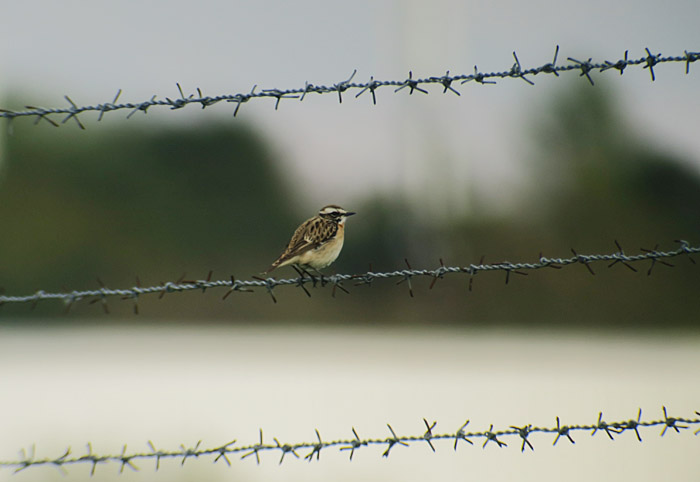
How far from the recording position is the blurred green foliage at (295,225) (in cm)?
1855

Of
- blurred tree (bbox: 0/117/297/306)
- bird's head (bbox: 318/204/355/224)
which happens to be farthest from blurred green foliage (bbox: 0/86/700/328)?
bird's head (bbox: 318/204/355/224)

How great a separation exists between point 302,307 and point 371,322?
6.94 ft

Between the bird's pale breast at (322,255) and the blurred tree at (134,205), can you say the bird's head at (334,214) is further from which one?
the blurred tree at (134,205)

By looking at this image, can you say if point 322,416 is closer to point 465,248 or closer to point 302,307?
point 465,248

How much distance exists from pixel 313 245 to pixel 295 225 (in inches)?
503

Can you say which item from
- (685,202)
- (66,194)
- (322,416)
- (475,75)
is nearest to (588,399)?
(322,416)

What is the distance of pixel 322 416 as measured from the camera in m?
12.6

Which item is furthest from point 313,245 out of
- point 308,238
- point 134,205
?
point 134,205

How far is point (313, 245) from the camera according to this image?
655 centimetres

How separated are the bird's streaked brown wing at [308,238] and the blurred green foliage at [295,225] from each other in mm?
10970

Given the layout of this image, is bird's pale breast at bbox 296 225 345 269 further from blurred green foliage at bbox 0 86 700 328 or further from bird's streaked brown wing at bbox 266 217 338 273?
blurred green foliage at bbox 0 86 700 328

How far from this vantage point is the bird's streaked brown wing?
6484 mm

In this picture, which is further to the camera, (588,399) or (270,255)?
(270,255)

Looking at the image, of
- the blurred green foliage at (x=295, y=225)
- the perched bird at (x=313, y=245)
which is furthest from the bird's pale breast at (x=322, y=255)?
the blurred green foliage at (x=295, y=225)
